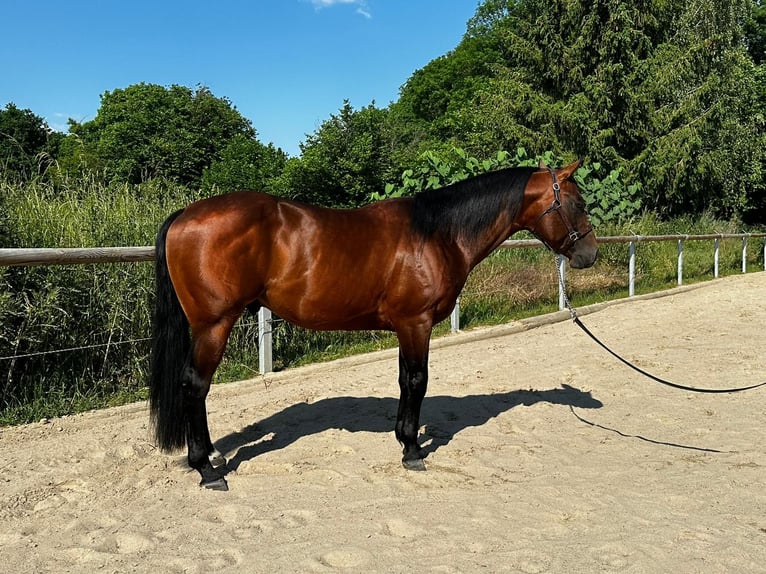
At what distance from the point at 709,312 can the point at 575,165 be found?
23.7 ft

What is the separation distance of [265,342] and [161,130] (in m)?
33.9

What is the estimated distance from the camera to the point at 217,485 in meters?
3.21

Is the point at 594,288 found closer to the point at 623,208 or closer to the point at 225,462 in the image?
the point at 623,208

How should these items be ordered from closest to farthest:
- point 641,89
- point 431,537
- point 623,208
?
point 431,537
point 623,208
point 641,89

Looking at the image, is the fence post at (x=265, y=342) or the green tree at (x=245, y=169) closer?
the fence post at (x=265, y=342)

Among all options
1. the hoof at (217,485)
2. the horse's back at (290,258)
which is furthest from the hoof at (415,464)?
the hoof at (217,485)

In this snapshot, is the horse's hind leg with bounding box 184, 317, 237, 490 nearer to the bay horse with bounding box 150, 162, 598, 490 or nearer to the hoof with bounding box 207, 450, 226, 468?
the bay horse with bounding box 150, 162, 598, 490

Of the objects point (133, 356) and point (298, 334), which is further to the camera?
point (298, 334)

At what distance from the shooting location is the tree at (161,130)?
3148 centimetres

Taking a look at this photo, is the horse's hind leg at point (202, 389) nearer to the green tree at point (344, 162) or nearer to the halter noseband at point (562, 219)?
the halter noseband at point (562, 219)

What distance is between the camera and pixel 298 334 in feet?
21.8

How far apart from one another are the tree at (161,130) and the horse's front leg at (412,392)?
26472 millimetres

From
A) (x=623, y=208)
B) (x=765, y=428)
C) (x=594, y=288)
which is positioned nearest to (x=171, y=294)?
(x=765, y=428)

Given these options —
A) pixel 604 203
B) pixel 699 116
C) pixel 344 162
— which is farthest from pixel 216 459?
pixel 699 116
